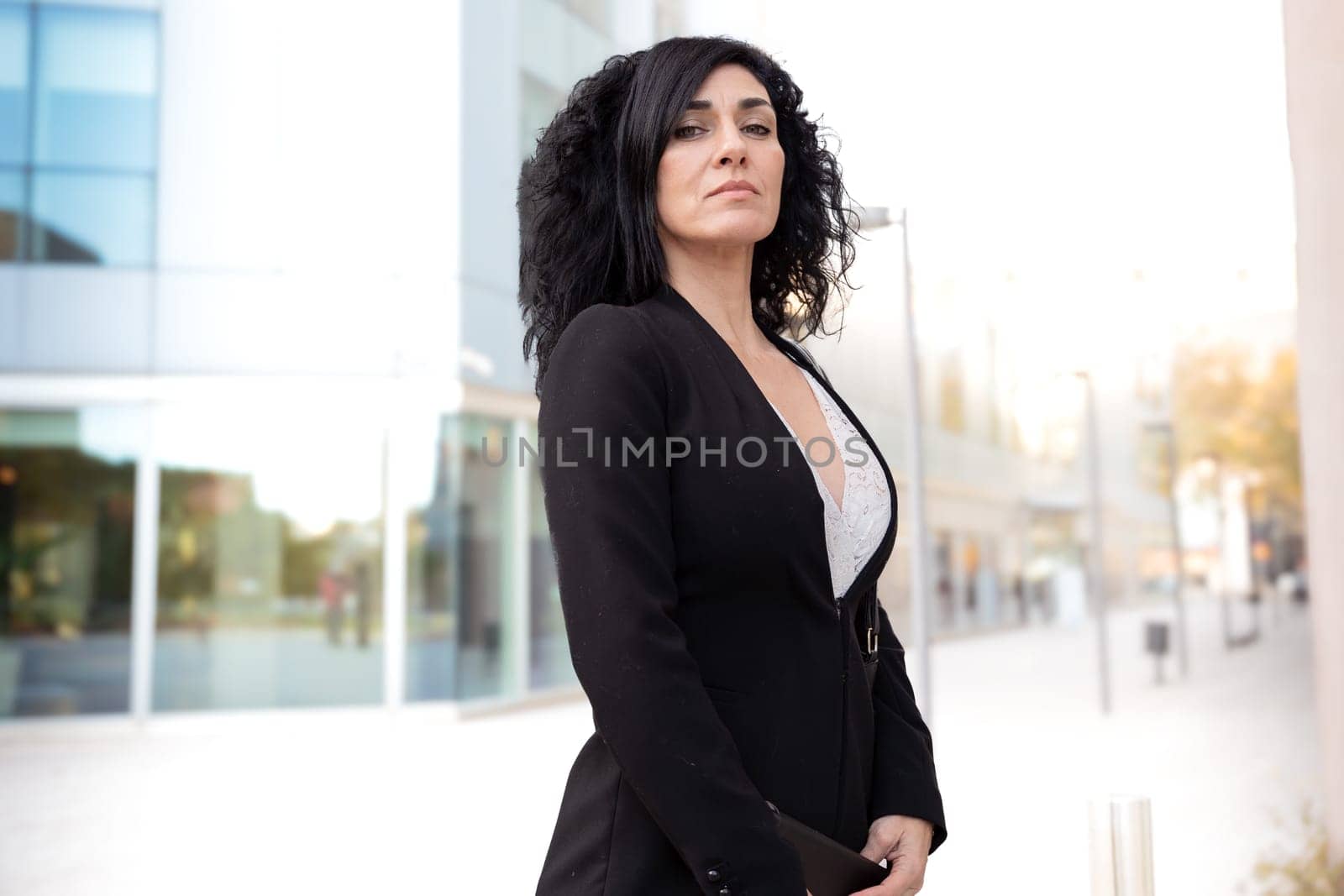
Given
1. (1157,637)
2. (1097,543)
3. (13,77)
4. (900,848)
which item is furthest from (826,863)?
(1157,637)

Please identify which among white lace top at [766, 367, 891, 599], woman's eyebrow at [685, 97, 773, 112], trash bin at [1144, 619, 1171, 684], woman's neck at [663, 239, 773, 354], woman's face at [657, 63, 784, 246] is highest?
woman's eyebrow at [685, 97, 773, 112]

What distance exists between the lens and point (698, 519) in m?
0.87

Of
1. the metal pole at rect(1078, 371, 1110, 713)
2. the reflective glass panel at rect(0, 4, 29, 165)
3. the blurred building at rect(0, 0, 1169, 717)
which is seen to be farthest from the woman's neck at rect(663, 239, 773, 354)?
the metal pole at rect(1078, 371, 1110, 713)

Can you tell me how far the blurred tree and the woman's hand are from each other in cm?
1067

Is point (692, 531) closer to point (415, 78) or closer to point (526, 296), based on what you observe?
point (526, 296)

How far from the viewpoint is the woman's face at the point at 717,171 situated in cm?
101

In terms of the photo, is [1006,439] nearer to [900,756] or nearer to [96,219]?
[96,219]

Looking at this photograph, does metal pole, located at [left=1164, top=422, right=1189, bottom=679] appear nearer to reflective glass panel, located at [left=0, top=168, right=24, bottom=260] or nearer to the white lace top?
reflective glass panel, located at [left=0, top=168, right=24, bottom=260]

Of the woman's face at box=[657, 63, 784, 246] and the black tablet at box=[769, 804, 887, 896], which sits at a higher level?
the woman's face at box=[657, 63, 784, 246]

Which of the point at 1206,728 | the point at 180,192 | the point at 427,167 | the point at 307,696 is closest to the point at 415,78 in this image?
the point at 427,167

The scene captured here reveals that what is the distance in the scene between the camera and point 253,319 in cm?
829

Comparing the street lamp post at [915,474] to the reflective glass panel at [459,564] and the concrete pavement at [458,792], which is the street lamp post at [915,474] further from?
the reflective glass panel at [459,564]

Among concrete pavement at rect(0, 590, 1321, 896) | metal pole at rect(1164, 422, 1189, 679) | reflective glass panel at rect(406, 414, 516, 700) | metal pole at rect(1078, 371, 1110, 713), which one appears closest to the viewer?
concrete pavement at rect(0, 590, 1321, 896)

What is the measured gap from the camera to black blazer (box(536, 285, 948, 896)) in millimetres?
787
